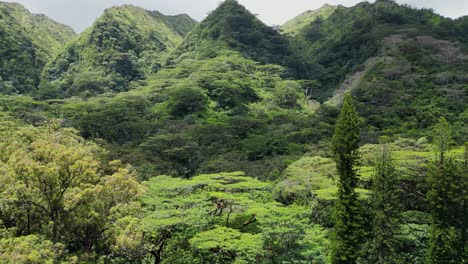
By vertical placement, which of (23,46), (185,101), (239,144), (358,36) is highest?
(358,36)

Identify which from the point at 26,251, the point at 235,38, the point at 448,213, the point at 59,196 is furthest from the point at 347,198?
the point at 235,38

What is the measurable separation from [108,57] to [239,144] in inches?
2538

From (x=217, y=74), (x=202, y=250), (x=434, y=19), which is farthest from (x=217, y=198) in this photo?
(x=434, y=19)

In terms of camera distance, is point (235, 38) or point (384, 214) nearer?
point (384, 214)

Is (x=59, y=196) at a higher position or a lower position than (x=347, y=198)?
higher

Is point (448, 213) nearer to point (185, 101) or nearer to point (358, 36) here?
point (185, 101)

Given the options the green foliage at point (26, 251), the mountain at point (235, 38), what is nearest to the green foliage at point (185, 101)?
the mountain at point (235, 38)

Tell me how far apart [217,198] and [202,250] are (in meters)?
3.41

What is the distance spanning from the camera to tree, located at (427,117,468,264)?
86.3 feet

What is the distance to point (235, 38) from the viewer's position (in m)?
106

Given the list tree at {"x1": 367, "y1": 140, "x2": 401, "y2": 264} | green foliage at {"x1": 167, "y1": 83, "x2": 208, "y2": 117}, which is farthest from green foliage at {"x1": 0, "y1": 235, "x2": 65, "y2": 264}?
green foliage at {"x1": 167, "y1": 83, "x2": 208, "y2": 117}

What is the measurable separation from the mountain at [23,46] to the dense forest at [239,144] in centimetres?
53

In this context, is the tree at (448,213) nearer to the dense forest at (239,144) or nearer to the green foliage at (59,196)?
the dense forest at (239,144)

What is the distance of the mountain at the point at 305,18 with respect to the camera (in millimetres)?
150525
